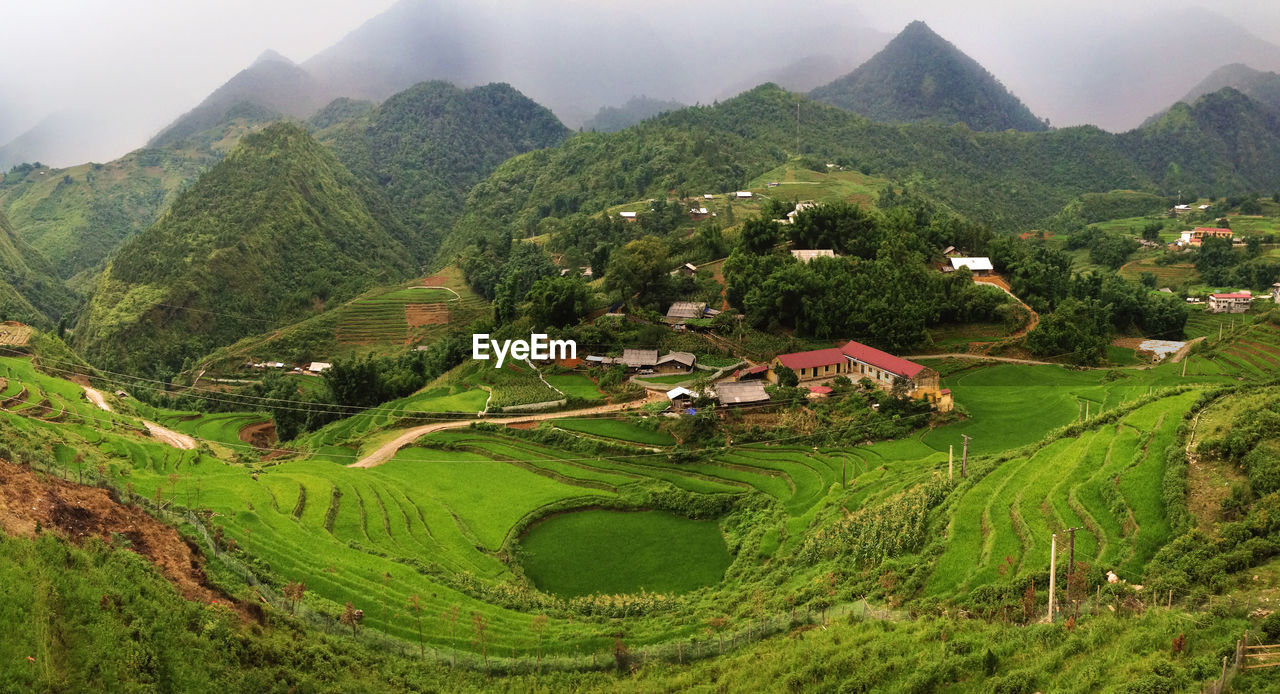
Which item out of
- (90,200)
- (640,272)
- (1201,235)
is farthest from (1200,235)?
(90,200)

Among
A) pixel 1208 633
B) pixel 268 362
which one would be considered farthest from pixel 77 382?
pixel 1208 633

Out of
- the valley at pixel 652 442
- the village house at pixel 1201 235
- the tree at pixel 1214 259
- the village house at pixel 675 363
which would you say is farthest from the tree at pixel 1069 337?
the village house at pixel 1201 235

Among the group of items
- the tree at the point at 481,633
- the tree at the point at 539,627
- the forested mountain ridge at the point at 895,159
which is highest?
the forested mountain ridge at the point at 895,159

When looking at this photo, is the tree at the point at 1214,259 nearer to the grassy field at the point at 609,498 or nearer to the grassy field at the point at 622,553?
the grassy field at the point at 609,498

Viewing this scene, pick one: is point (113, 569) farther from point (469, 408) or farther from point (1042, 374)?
point (1042, 374)

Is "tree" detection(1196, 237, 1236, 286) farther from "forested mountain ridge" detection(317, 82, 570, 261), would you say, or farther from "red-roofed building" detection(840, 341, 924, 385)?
"forested mountain ridge" detection(317, 82, 570, 261)
